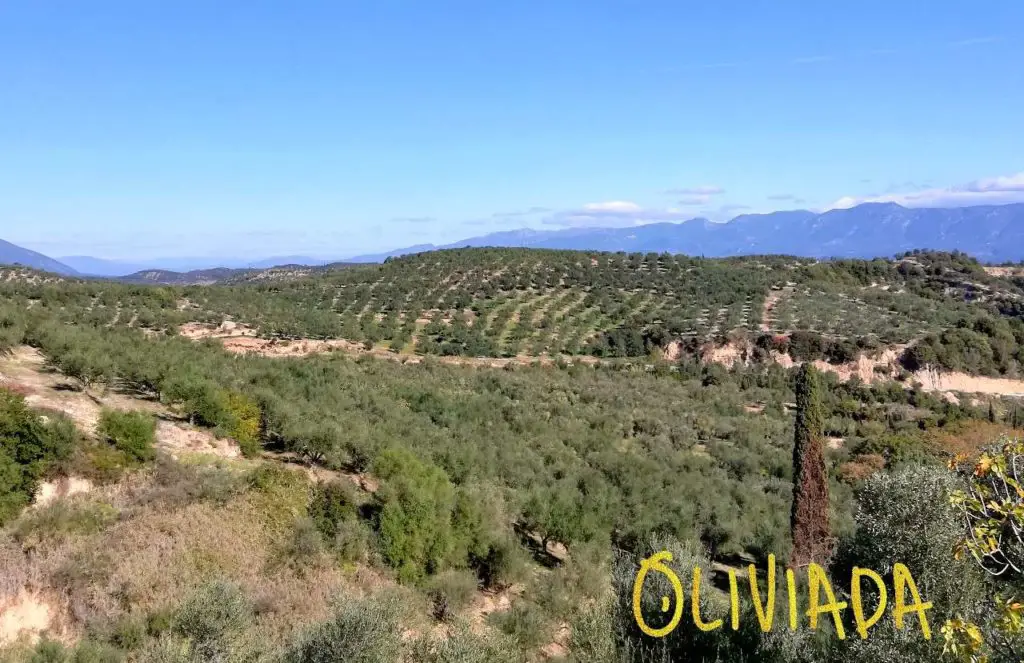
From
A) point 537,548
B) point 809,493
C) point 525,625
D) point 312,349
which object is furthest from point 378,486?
point 312,349

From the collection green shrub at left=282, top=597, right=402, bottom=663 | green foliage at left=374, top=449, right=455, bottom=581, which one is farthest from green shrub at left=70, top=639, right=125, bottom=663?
→ green foliage at left=374, top=449, right=455, bottom=581

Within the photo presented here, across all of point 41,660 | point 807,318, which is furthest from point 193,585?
point 807,318

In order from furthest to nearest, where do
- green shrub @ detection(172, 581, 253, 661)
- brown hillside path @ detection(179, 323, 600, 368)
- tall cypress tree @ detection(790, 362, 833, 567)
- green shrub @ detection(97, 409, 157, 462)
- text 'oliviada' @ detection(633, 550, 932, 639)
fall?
brown hillside path @ detection(179, 323, 600, 368)
tall cypress tree @ detection(790, 362, 833, 567)
green shrub @ detection(97, 409, 157, 462)
text 'oliviada' @ detection(633, 550, 932, 639)
green shrub @ detection(172, 581, 253, 661)

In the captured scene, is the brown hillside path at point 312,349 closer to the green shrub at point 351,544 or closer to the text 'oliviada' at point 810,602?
the green shrub at point 351,544

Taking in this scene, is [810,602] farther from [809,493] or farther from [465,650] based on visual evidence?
[809,493]

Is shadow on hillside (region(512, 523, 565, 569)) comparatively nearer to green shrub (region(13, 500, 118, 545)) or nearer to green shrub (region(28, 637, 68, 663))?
green shrub (region(13, 500, 118, 545))
